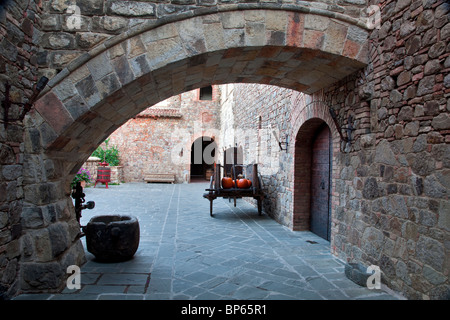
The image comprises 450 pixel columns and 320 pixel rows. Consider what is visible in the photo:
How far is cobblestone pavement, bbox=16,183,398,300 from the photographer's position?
2.81 meters

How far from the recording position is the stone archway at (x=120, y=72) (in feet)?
9.15

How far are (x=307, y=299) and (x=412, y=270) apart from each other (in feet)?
3.05

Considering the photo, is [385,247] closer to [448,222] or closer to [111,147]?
[448,222]

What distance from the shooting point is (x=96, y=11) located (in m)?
2.88

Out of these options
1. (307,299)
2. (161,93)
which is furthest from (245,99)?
(307,299)

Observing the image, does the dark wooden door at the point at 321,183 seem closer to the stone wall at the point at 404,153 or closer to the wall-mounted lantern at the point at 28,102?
the stone wall at the point at 404,153

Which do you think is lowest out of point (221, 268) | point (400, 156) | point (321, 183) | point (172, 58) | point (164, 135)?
point (221, 268)

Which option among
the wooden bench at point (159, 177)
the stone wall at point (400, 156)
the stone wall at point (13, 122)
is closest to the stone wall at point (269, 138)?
the stone wall at point (400, 156)

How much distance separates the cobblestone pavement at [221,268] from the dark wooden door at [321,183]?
0.24m

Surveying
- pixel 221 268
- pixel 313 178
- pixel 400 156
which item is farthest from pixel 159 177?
pixel 400 156

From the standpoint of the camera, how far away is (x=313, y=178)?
525 centimetres

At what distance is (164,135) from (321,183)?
11519 mm

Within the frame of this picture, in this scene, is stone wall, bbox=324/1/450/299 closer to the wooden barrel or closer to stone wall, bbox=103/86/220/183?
the wooden barrel

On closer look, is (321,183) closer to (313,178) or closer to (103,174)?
(313,178)
